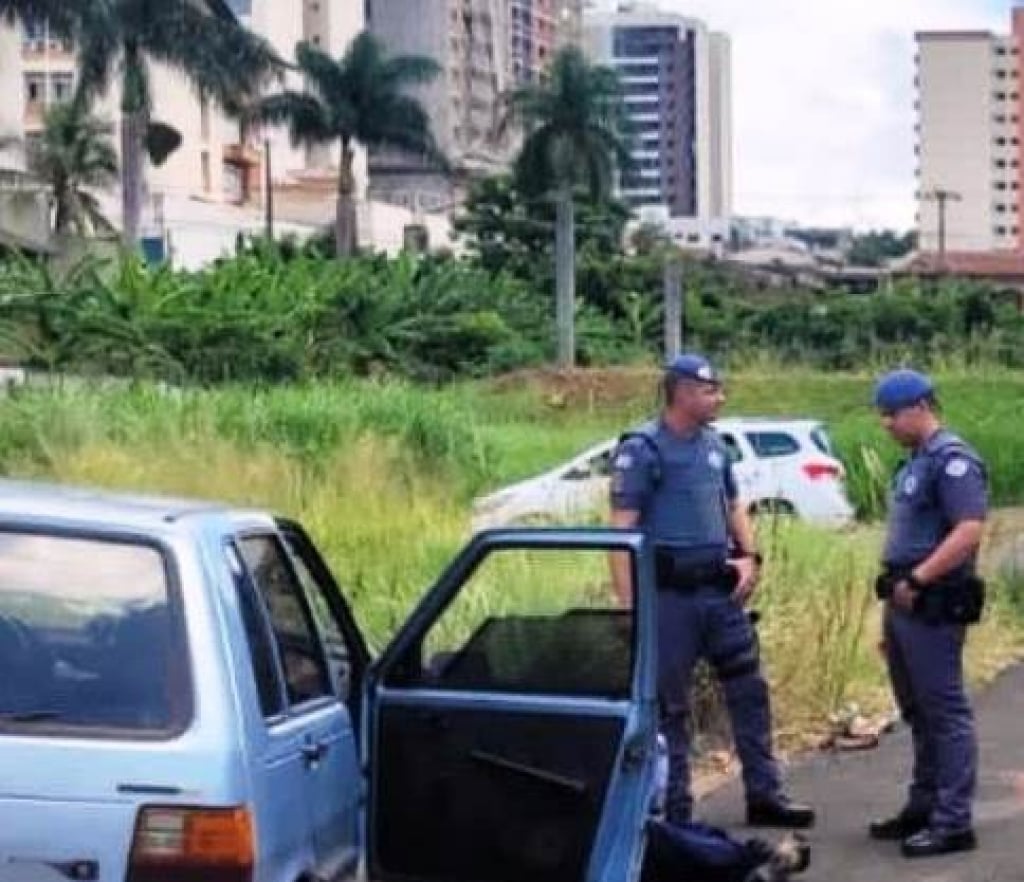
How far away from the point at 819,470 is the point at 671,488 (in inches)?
675

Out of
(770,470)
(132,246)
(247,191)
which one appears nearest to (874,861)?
(770,470)

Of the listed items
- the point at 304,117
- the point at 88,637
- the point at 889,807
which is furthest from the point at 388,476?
the point at 304,117

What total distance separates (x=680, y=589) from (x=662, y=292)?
72.0 m

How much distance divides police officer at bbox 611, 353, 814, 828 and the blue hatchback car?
68.0 inches

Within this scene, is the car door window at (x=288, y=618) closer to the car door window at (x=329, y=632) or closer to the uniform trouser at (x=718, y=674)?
the car door window at (x=329, y=632)

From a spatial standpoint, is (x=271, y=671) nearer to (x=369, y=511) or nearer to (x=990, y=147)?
(x=369, y=511)

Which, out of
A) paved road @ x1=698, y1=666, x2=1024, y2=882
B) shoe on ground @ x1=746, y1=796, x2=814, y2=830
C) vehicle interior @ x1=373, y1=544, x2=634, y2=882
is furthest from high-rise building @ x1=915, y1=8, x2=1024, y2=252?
vehicle interior @ x1=373, y1=544, x2=634, y2=882

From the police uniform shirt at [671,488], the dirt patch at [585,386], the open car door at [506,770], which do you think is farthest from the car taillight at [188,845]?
the dirt patch at [585,386]

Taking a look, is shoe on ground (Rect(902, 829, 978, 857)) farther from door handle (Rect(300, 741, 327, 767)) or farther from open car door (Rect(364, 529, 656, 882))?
door handle (Rect(300, 741, 327, 767))

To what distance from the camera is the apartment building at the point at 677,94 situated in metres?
146

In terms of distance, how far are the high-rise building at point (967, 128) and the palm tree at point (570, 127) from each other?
2594 inches

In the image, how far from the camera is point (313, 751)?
5.18 meters

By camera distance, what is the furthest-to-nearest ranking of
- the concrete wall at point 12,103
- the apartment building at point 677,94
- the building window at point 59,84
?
the apartment building at point 677,94, the building window at point 59,84, the concrete wall at point 12,103

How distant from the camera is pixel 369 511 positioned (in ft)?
48.2
